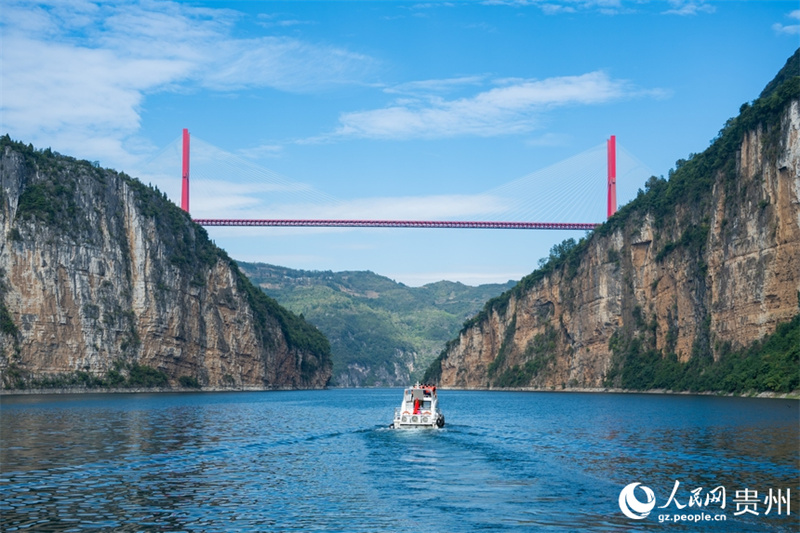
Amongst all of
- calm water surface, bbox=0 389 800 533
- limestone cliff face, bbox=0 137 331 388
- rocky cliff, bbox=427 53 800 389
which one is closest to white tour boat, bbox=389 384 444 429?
calm water surface, bbox=0 389 800 533

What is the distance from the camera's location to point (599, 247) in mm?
114188

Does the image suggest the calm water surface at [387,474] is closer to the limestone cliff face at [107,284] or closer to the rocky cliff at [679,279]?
the rocky cliff at [679,279]

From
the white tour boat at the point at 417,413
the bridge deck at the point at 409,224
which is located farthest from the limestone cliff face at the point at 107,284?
the white tour boat at the point at 417,413

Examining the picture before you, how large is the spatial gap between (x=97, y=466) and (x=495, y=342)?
413ft

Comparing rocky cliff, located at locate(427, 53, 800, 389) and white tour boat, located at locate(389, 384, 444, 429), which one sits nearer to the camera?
white tour boat, located at locate(389, 384, 444, 429)

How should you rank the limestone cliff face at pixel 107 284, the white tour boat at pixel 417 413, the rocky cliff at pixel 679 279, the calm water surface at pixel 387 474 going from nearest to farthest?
1. the calm water surface at pixel 387 474
2. the white tour boat at pixel 417 413
3. the rocky cliff at pixel 679 279
4. the limestone cliff face at pixel 107 284

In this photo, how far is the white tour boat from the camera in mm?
46438

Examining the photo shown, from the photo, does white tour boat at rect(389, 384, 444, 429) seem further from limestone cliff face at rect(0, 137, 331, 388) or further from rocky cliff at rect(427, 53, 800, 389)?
limestone cliff face at rect(0, 137, 331, 388)

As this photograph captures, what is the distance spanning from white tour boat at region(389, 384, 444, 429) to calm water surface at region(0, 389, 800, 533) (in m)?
1.38

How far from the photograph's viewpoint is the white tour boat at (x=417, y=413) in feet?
152

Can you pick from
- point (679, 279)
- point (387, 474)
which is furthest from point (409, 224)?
point (387, 474)

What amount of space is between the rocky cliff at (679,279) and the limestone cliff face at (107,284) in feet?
141

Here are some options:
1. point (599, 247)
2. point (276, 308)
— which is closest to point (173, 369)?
point (276, 308)

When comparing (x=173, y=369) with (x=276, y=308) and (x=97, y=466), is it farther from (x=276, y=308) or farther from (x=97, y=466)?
(x=97, y=466)
